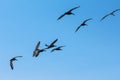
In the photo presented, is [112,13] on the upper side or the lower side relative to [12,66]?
upper

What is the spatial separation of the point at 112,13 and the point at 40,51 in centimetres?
1520

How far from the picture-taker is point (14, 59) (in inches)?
2071

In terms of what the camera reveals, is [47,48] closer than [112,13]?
Yes

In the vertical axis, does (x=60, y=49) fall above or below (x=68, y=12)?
below

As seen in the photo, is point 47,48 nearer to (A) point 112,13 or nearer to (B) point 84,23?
(B) point 84,23

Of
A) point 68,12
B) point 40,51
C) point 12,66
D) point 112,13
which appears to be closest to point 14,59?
point 12,66

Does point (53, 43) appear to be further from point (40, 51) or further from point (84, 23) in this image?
point (84, 23)

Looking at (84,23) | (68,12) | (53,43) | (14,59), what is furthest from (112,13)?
(14,59)

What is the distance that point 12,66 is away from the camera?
5088 centimetres

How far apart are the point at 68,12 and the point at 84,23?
460cm

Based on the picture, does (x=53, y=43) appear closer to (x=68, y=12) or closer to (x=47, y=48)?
(x=47, y=48)

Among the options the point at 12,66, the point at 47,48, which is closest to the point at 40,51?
the point at 47,48

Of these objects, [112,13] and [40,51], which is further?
[112,13]

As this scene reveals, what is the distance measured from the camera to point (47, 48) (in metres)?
48.2
